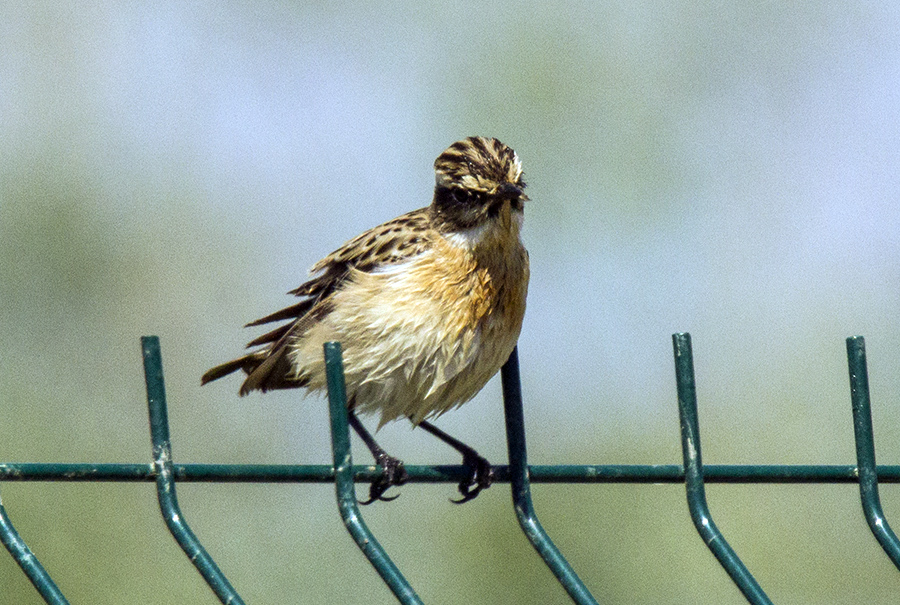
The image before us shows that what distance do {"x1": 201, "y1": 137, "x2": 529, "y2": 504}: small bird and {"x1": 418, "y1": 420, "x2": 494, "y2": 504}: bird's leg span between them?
12mm

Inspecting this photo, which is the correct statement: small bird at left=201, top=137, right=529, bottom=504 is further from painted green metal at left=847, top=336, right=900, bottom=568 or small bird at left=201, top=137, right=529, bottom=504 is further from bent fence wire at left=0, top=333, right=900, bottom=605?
painted green metal at left=847, top=336, right=900, bottom=568

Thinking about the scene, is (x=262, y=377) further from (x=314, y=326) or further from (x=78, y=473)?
(x=78, y=473)

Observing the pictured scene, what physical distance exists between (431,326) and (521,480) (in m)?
2.17

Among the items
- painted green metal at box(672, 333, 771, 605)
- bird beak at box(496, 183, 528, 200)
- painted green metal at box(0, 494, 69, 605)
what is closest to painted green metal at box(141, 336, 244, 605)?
painted green metal at box(0, 494, 69, 605)

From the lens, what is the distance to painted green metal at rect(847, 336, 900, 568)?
3355 millimetres

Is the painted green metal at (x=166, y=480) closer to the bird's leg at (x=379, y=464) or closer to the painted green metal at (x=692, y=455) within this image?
the bird's leg at (x=379, y=464)

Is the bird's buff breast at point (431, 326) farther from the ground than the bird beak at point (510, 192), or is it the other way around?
the bird beak at point (510, 192)

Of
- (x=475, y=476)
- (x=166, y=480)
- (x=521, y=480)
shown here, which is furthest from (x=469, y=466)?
(x=166, y=480)

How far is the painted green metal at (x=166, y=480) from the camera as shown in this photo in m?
3.13

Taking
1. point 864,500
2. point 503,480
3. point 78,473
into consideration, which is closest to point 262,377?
point 503,480

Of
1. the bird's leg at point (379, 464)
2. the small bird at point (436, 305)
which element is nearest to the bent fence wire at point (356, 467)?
the bird's leg at point (379, 464)

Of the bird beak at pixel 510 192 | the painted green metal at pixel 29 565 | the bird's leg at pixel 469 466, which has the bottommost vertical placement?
the bird's leg at pixel 469 466

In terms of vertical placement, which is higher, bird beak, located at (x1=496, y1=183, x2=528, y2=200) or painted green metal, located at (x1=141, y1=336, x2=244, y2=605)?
bird beak, located at (x1=496, y1=183, x2=528, y2=200)

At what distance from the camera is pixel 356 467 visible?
362 centimetres
